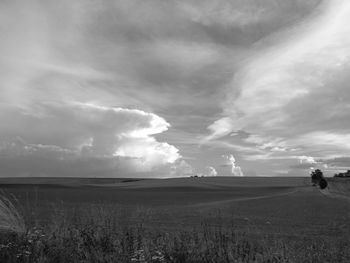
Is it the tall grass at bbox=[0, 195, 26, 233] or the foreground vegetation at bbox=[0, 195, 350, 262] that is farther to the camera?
the tall grass at bbox=[0, 195, 26, 233]

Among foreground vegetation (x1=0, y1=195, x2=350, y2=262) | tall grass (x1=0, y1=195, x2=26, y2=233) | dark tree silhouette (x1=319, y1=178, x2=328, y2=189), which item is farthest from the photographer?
dark tree silhouette (x1=319, y1=178, x2=328, y2=189)

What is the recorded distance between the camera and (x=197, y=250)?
30.2 feet

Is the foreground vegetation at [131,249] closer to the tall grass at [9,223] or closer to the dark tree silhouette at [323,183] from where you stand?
the tall grass at [9,223]

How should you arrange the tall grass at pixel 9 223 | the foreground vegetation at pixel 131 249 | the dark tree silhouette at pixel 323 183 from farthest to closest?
the dark tree silhouette at pixel 323 183
the tall grass at pixel 9 223
the foreground vegetation at pixel 131 249

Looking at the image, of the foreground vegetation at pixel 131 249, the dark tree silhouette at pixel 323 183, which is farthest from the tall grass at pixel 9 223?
the dark tree silhouette at pixel 323 183

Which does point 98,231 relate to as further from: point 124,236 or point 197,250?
point 197,250

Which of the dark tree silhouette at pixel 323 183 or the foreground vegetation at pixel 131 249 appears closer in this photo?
the foreground vegetation at pixel 131 249

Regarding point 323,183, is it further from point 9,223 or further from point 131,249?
point 131,249

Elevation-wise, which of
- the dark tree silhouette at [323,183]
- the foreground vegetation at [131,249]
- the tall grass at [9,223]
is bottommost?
the foreground vegetation at [131,249]

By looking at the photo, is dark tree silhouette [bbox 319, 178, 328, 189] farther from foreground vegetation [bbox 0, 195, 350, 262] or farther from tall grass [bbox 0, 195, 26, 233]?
tall grass [bbox 0, 195, 26, 233]

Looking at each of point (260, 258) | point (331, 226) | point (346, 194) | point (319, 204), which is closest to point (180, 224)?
point (331, 226)

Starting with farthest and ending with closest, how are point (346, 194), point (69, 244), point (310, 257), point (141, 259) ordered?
point (346, 194), point (69, 244), point (310, 257), point (141, 259)

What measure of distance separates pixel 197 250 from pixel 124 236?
2.04 meters

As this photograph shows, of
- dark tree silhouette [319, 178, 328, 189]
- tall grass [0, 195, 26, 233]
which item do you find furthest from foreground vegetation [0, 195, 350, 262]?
dark tree silhouette [319, 178, 328, 189]
